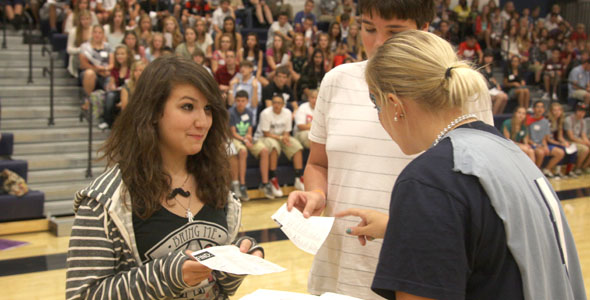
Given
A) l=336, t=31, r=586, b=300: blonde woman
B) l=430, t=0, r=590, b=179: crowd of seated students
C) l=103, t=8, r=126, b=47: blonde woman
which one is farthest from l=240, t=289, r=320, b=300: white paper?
l=430, t=0, r=590, b=179: crowd of seated students

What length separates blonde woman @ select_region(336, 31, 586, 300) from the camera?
1.03 metres

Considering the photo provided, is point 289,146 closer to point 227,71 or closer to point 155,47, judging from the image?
point 227,71

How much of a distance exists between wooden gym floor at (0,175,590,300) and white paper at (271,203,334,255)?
254 centimetres

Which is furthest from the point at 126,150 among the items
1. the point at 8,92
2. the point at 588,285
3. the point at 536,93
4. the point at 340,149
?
the point at 536,93

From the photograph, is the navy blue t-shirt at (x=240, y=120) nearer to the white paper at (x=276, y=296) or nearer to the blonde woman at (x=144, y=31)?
the blonde woman at (x=144, y=31)

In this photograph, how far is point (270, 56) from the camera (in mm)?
9367

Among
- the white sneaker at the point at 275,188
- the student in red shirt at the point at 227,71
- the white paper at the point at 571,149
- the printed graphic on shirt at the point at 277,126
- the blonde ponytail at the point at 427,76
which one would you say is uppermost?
the blonde ponytail at the point at 427,76

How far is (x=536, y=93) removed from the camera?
39.4 ft

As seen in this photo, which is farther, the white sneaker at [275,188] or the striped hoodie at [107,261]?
the white sneaker at [275,188]

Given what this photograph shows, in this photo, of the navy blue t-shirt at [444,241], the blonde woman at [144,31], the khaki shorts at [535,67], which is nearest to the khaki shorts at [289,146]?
the blonde woman at [144,31]

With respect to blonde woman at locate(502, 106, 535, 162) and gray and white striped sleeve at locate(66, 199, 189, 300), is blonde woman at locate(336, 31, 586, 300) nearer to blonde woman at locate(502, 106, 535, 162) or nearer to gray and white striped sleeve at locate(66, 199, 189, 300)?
gray and white striped sleeve at locate(66, 199, 189, 300)

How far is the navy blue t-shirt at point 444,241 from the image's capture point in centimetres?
102

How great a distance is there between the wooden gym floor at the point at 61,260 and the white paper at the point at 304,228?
2537 millimetres

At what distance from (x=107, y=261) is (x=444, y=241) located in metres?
0.91
